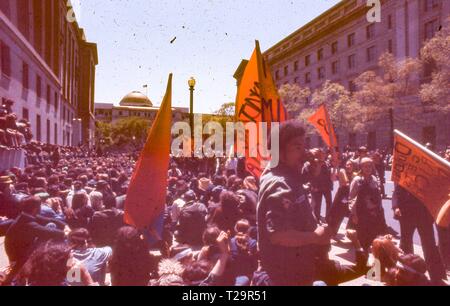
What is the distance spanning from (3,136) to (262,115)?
975cm

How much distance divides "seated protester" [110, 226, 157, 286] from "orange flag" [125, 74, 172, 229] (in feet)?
0.73

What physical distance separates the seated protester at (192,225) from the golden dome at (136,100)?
136 m

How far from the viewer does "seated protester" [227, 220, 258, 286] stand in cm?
331

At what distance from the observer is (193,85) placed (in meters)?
17.3

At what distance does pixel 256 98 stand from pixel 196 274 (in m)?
3.16

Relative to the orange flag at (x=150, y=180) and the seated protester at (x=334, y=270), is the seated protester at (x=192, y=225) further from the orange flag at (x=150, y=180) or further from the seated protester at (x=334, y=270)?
the seated protester at (x=334, y=270)

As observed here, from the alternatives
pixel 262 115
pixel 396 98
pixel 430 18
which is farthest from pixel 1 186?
pixel 430 18

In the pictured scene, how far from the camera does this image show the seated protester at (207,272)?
10.3ft

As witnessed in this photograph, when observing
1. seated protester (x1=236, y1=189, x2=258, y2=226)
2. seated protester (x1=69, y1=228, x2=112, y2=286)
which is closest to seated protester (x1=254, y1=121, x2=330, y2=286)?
seated protester (x1=69, y1=228, x2=112, y2=286)

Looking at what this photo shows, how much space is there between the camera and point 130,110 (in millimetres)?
127438

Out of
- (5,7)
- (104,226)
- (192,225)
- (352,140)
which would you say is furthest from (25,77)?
(352,140)

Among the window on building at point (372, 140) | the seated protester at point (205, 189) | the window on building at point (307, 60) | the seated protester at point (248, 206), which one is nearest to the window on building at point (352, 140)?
the window on building at point (372, 140)

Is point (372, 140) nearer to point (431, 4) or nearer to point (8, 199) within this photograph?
point (431, 4)

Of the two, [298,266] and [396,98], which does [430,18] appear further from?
[298,266]
